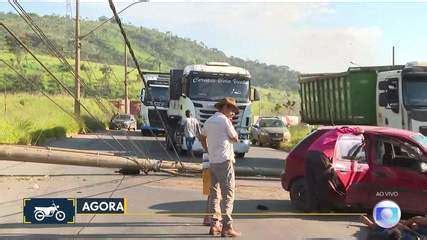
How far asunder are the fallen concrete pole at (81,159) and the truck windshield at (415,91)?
14.1ft

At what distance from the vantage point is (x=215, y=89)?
22.7 meters

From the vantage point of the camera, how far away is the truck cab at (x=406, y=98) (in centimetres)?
1605

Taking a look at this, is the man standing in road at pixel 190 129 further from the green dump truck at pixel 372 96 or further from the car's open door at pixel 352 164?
the car's open door at pixel 352 164

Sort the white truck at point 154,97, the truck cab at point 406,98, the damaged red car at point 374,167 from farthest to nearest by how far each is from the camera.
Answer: the white truck at point 154,97
the truck cab at point 406,98
the damaged red car at point 374,167

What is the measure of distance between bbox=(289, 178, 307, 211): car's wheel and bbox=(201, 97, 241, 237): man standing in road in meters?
2.27

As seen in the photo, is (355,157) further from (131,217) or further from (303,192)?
(131,217)

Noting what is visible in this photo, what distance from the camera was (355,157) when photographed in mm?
10477

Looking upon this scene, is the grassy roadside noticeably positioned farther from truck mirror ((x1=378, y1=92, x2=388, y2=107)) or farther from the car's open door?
truck mirror ((x1=378, y1=92, x2=388, y2=107))

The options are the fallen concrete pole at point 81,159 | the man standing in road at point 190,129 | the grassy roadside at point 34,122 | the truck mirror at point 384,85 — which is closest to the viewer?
the fallen concrete pole at point 81,159

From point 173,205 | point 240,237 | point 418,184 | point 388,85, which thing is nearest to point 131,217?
point 173,205

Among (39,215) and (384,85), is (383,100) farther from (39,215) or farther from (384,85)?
(39,215)

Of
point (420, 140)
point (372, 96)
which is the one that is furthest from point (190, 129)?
point (420, 140)

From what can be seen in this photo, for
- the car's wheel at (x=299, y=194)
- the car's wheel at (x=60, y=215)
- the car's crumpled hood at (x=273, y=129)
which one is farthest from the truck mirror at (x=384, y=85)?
the car's crumpled hood at (x=273, y=129)

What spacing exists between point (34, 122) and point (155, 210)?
23.1 m
